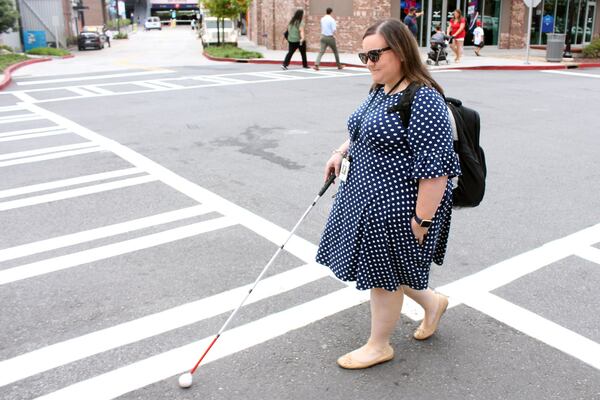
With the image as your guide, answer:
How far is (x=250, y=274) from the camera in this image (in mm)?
4617

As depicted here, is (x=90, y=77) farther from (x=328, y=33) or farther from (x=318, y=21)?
(x=318, y=21)

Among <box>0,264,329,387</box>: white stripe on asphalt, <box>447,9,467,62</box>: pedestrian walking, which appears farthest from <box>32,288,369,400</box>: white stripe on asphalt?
<box>447,9,467,62</box>: pedestrian walking

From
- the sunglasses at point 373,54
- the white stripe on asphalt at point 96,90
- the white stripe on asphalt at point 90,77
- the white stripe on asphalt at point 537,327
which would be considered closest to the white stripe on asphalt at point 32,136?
the white stripe on asphalt at point 96,90

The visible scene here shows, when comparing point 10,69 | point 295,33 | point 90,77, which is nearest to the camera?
point 90,77

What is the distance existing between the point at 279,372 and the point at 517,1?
32.0m

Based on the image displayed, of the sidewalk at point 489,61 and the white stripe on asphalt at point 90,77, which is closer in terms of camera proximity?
the white stripe on asphalt at point 90,77

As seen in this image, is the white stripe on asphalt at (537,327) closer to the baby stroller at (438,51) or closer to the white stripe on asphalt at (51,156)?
the white stripe on asphalt at (51,156)

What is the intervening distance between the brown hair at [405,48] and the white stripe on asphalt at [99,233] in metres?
3.46

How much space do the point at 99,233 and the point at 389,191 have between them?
3.47 m

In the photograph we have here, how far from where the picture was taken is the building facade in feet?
93.6

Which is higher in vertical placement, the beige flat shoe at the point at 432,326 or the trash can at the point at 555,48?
the trash can at the point at 555,48

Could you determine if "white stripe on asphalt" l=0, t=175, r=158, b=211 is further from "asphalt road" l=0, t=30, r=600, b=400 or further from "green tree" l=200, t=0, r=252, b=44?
"green tree" l=200, t=0, r=252, b=44

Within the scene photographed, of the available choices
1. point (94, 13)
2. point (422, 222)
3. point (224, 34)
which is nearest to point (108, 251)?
point (422, 222)

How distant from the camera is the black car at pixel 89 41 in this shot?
39.4 m
